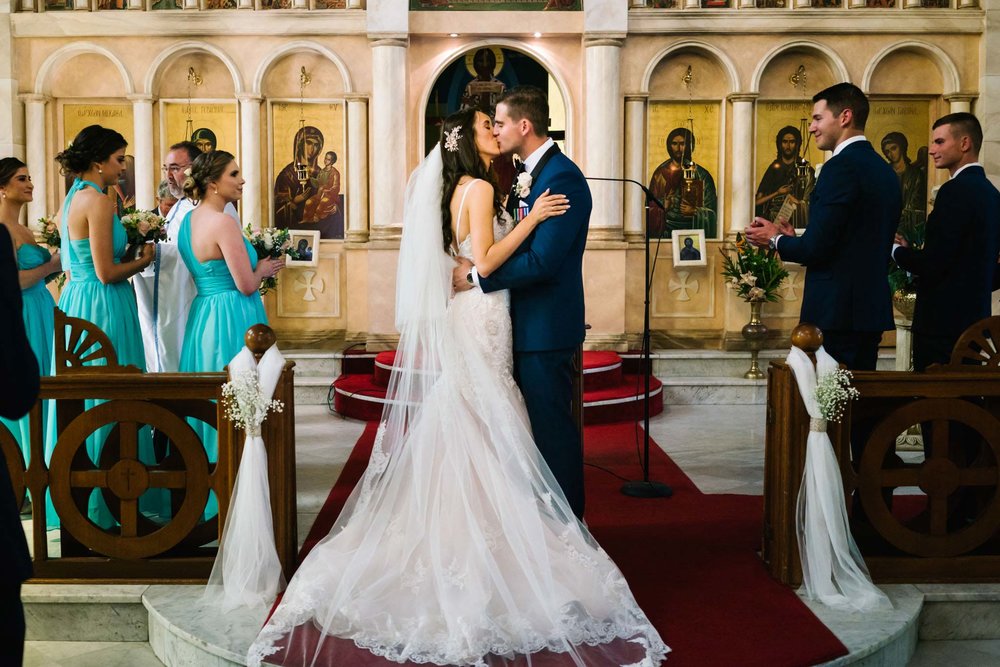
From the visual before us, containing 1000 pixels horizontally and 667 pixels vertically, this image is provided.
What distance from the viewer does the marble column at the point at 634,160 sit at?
1037 cm

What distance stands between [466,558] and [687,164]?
297 inches

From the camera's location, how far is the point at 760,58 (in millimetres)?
10312

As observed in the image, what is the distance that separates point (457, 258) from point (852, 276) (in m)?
1.92

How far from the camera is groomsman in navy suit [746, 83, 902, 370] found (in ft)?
15.6

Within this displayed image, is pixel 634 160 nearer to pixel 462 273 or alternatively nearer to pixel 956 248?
pixel 956 248

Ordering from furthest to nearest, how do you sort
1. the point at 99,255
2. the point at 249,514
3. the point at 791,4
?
the point at 791,4, the point at 99,255, the point at 249,514

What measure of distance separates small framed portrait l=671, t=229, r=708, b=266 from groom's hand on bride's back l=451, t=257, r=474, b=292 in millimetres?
6227

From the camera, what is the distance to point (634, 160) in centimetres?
1039

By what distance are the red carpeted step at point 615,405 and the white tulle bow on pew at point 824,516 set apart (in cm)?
388

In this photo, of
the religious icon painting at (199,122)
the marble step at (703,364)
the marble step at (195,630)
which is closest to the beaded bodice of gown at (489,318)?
the marble step at (195,630)

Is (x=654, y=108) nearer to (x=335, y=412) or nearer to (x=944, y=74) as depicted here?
(x=944, y=74)

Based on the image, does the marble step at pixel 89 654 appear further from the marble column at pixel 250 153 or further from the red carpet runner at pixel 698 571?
the marble column at pixel 250 153

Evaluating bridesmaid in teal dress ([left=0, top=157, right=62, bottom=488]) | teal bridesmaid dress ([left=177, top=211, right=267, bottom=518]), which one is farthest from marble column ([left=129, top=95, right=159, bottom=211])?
teal bridesmaid dress ([left=177, top=211, right=267, bottom=518])

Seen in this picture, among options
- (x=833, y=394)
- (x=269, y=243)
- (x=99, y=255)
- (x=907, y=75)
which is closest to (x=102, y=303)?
(x=99, y=255)
